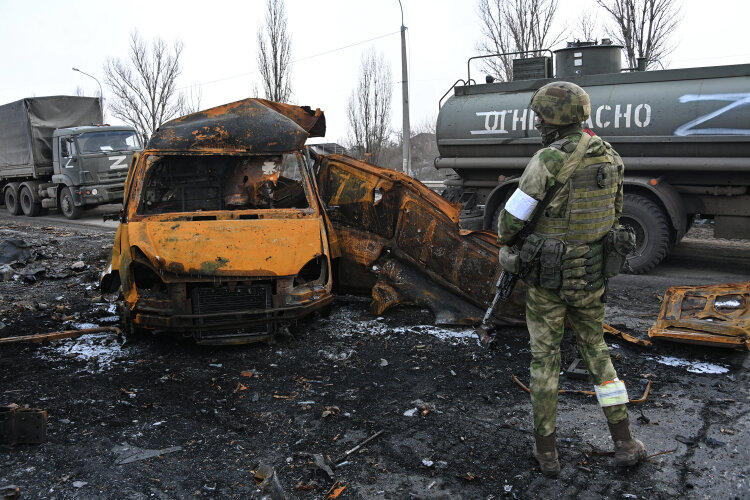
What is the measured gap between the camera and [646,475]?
9.68 feet

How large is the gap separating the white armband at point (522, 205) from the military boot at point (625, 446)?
119cm

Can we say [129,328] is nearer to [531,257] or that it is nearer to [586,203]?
[531,257]

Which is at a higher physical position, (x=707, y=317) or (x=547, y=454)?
(x=707, y=317)

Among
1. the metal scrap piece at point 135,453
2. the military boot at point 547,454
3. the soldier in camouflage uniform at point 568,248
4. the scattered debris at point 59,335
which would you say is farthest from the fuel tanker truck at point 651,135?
the metal scrap piece at point 135,453

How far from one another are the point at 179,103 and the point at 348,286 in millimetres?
27508

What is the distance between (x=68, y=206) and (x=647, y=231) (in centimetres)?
1339

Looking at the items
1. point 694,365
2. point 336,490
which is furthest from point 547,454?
point 694,365

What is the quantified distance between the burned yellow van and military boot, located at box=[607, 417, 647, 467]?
257 cm

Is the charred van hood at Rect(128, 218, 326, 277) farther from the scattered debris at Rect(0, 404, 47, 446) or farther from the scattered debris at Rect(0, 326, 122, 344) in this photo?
the scattered debris at Rect(0, 404, 47, 446)

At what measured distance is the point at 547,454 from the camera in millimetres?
3012

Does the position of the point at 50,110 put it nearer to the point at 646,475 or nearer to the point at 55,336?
the point at 55,336

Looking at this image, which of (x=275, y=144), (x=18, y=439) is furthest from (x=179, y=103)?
(x=18, y=439)

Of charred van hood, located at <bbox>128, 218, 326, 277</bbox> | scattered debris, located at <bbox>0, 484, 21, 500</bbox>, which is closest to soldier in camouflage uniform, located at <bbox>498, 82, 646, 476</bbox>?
charred van hood, located at <bbox>128, 218, 326, 277</bbox>

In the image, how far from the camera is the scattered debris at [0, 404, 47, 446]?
3.24m
